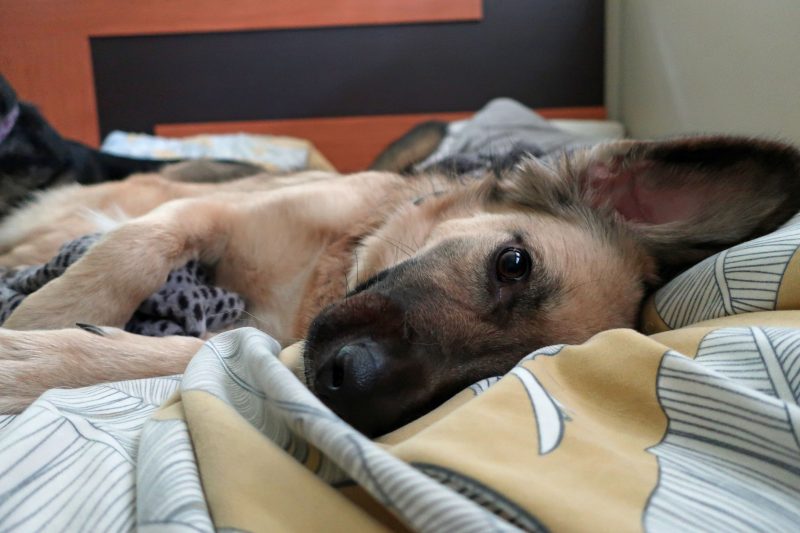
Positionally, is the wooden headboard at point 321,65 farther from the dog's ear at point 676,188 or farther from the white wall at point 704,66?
the dog's ear at point 676,188

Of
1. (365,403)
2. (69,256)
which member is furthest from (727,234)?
(69,256)

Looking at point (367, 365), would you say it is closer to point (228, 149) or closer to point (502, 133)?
point (502, 133)

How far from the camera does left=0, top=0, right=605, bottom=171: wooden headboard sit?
384 centimetres

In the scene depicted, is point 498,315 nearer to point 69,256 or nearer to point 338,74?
point 69,256

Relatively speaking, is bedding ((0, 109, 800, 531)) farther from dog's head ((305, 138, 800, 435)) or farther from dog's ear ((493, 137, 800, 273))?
dog's ear ((493, 137, 800, 273))

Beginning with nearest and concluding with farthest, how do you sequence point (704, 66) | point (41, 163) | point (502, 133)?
point (41, 163)
point (704, 66)
point (502, 133)

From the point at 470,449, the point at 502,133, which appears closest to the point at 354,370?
the point at 470,449

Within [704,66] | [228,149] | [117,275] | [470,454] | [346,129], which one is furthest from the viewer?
[346,129]

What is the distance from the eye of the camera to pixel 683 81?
2.94 m

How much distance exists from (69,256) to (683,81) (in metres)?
2.74

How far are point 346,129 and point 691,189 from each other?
3.15 meters

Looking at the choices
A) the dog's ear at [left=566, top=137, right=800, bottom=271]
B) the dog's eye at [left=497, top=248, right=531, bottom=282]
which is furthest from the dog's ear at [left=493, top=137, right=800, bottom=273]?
the dog's eye at [left=497, top=248, right=531, bottom=282]

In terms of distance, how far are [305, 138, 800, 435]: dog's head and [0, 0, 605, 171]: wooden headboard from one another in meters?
2.88

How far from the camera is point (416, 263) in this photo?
1.08 metres
